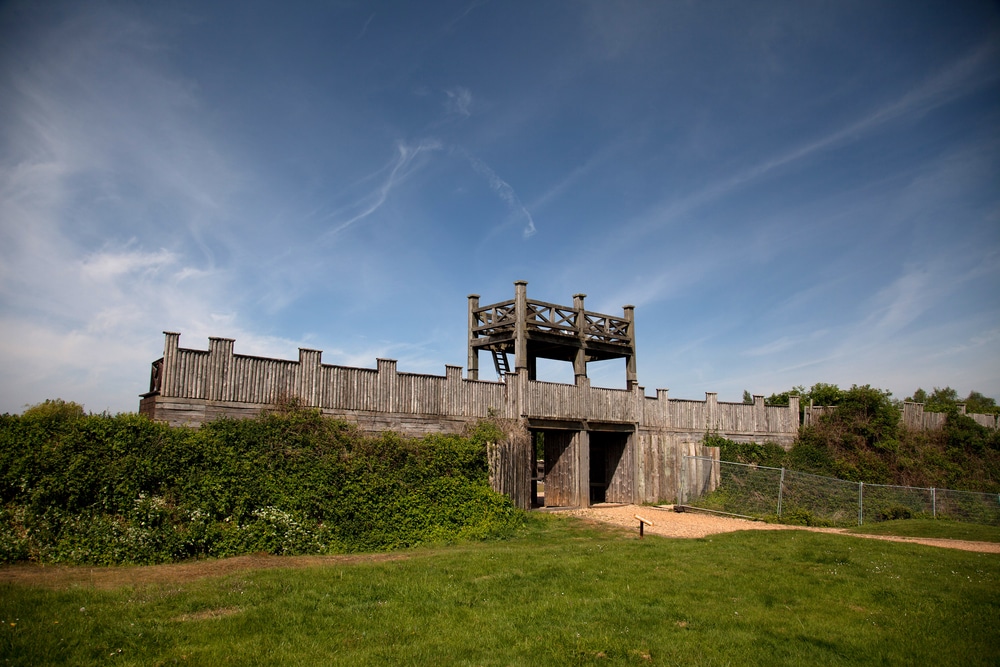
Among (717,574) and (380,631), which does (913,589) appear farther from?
(380,631)

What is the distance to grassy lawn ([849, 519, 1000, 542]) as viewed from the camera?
16.2 metres

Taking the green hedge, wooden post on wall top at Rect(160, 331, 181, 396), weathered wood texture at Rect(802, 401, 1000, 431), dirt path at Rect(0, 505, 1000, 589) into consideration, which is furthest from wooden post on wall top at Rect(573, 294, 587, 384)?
wooden post on wall top at Rect(160, 331, 181, 396)

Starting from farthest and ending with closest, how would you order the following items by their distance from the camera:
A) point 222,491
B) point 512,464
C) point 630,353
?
1. point 630,353
2. point 512,464
3. point 222,491

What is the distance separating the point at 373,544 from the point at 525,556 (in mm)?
4021

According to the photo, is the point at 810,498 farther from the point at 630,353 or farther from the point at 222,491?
the point at 222,491

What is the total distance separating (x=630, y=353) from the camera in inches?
1035

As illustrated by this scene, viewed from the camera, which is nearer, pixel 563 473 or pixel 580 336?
pixel 563 473

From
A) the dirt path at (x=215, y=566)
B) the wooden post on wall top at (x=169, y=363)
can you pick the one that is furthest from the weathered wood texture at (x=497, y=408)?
the dirt path at (x=215, y=566)

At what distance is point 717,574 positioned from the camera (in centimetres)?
1095

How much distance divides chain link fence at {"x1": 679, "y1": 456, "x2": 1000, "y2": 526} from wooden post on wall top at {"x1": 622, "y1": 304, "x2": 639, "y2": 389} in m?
3.91

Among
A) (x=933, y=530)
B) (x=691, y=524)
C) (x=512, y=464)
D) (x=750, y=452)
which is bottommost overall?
(x=691, y=524)

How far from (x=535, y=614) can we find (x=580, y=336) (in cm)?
1673

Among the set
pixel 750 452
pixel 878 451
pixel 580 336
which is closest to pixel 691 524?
pixel 580 336

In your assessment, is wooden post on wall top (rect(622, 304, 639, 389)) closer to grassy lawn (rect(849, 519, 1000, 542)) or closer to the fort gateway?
the fort gateway
